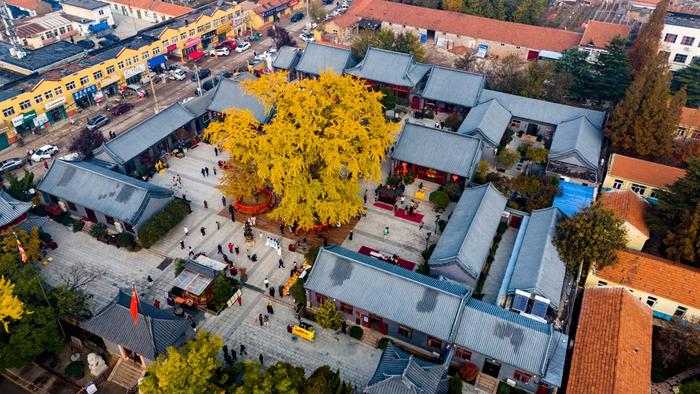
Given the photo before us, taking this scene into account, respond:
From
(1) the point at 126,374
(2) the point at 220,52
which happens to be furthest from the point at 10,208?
(2) the point at 220,52

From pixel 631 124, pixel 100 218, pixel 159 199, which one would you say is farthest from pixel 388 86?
pixel 100 218

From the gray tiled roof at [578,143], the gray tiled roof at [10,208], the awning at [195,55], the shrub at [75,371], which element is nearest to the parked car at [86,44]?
the awning at [195,55]

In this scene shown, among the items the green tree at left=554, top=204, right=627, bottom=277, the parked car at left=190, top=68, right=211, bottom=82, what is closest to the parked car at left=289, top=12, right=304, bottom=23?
the parked car at left=190, top=68, right=211, bottom=82

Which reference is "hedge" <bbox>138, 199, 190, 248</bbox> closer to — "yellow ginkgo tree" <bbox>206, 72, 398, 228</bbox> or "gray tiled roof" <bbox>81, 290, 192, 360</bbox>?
"yellow ginkgo tree" <bbox>206, 72, 398, 228</bbox>

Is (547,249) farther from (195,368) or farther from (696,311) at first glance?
(195,368)

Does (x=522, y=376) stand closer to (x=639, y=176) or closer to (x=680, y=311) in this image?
(x=680, y=311)

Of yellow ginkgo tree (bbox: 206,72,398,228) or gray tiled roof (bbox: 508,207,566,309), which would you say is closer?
gray tiled roof (bbox: 508,207,566,309)
